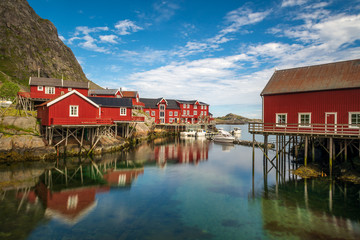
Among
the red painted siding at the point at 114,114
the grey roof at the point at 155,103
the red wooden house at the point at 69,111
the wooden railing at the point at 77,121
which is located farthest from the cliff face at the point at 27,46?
the wooden railing at the point at 77,121

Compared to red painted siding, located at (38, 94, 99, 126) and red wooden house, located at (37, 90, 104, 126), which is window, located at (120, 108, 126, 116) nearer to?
red wooden house, located at (37, 90, 104, 126)

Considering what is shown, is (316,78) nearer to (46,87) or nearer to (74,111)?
(74,111)

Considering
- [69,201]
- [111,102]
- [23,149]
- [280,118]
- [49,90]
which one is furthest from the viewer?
[49,90]

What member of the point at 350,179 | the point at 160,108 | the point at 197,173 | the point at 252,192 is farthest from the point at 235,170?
the point at 160,108

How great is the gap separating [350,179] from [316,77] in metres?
9.67

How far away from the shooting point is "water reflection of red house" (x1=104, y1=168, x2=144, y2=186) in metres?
19.0

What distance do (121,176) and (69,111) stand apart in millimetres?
12385

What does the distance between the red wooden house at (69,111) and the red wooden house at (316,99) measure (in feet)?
71.3

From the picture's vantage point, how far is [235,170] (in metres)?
23.7

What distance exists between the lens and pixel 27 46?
3521 inches

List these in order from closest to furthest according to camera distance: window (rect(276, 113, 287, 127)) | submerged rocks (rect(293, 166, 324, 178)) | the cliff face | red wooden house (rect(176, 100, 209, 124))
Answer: submerged rocks (rect(293, 166, 324, 178))
window (rect(276, 113, 287, 127))
red wooden house (rect(176, 100, 209, 124))
the cliff face

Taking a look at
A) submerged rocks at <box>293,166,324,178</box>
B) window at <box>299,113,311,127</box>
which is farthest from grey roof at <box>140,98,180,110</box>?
submerged rocks at <box>293,166,324,178</box>

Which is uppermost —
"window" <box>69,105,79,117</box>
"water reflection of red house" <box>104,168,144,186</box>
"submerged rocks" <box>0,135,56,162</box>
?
"window" <box>69,105,79,117</box>

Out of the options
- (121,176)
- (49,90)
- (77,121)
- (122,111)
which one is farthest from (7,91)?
(121,176)
